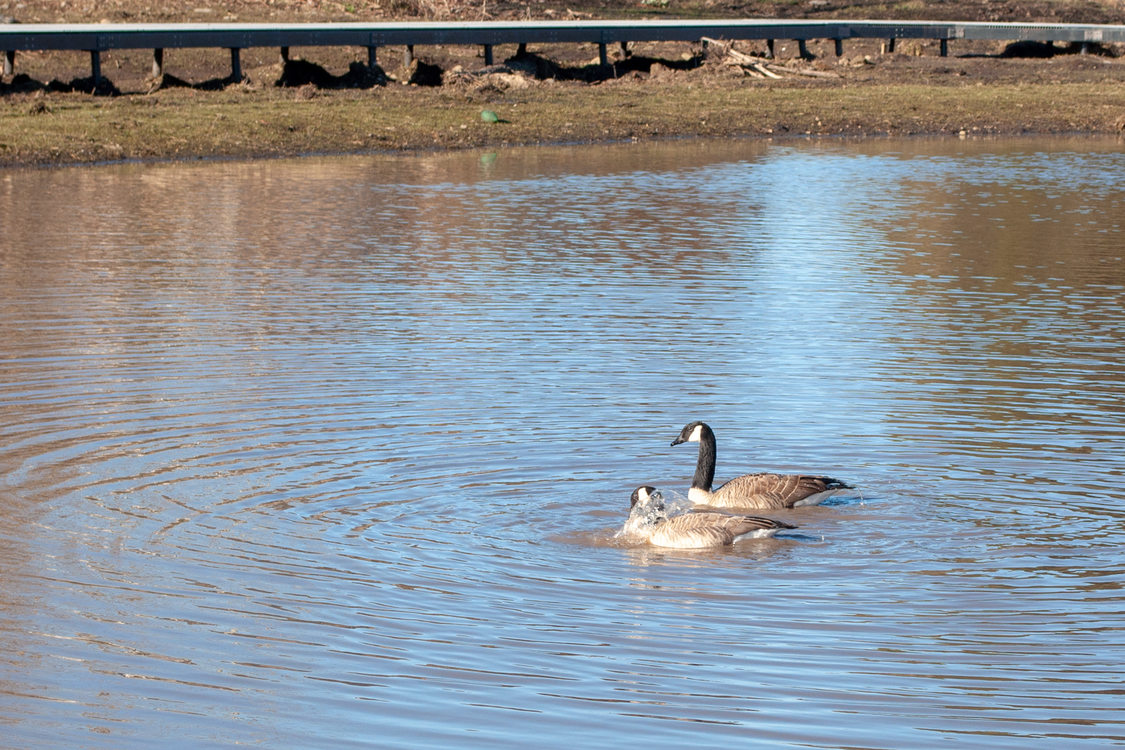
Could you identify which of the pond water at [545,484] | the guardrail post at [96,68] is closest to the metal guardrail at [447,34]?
the guardrail post at [96,68]

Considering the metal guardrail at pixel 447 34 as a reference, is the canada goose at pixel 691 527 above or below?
below

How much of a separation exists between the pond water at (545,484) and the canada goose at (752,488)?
0.20m

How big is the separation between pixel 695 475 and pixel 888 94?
39.5 metres

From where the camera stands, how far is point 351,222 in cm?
2541

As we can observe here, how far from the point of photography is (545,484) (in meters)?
11.4

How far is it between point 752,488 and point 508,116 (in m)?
32.7

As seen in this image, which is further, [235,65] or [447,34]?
[447,34]

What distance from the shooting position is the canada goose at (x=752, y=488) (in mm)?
10695

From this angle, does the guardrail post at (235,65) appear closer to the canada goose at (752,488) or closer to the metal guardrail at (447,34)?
the metal guardrail at (447,34)

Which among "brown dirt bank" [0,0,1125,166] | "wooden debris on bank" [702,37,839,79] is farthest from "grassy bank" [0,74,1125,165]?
"wooden debris on bank" [702,37,839,79]

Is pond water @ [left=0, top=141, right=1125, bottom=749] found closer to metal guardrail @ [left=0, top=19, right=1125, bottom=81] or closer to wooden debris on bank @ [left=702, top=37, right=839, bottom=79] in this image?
metal guardrail @ [left=0, top=19, right=1125, bottom=81]

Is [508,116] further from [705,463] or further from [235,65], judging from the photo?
[705,463]

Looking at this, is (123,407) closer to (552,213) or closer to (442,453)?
(442,453)

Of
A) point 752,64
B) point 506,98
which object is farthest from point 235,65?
point 752,64
